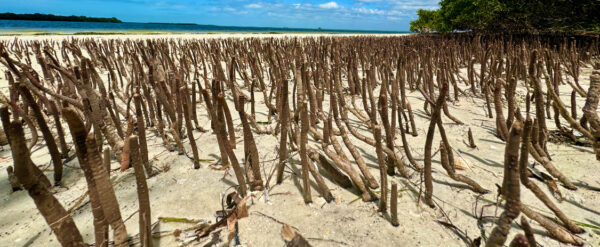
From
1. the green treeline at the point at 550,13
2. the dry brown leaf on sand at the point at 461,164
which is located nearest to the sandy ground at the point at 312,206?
the dry brown leaf on sand at the point at 461,164

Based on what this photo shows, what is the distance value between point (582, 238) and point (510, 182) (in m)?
0.75

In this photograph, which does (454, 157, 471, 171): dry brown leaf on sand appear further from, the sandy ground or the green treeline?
the green treeline

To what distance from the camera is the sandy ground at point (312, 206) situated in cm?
103

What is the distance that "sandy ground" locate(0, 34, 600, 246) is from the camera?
1031mm

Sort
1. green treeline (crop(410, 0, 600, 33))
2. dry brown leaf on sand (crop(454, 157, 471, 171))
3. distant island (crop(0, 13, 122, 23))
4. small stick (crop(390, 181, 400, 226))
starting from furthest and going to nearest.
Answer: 1. distant island (crop(0, 13, 122, 23))
2. green treeline (crop(410, 0, 600, 33))
3. dry brown leaf on sand (crop(454, 157, 471, 171))
4. small stick (crop(390, 181, 400, 226))

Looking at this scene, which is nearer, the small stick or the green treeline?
the small stick

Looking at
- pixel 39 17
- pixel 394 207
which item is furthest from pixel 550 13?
pixel 39 17

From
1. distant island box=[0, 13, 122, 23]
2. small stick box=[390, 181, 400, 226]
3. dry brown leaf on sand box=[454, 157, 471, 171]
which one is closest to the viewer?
small stick box=[390, 181, 400, 226]

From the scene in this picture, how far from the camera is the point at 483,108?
2.75 metres

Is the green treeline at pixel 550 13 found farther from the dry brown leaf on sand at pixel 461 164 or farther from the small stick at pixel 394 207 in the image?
the small stick at pixel 394 207

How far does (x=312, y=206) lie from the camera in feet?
3.89

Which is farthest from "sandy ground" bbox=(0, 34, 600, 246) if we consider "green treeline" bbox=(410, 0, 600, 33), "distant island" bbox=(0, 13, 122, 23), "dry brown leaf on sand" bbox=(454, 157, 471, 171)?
"distant island" bbox=(0, 13, 122, 23)

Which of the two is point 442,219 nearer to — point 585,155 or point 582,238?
point 582,238

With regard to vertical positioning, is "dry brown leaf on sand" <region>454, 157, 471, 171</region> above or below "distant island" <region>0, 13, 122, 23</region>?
below
